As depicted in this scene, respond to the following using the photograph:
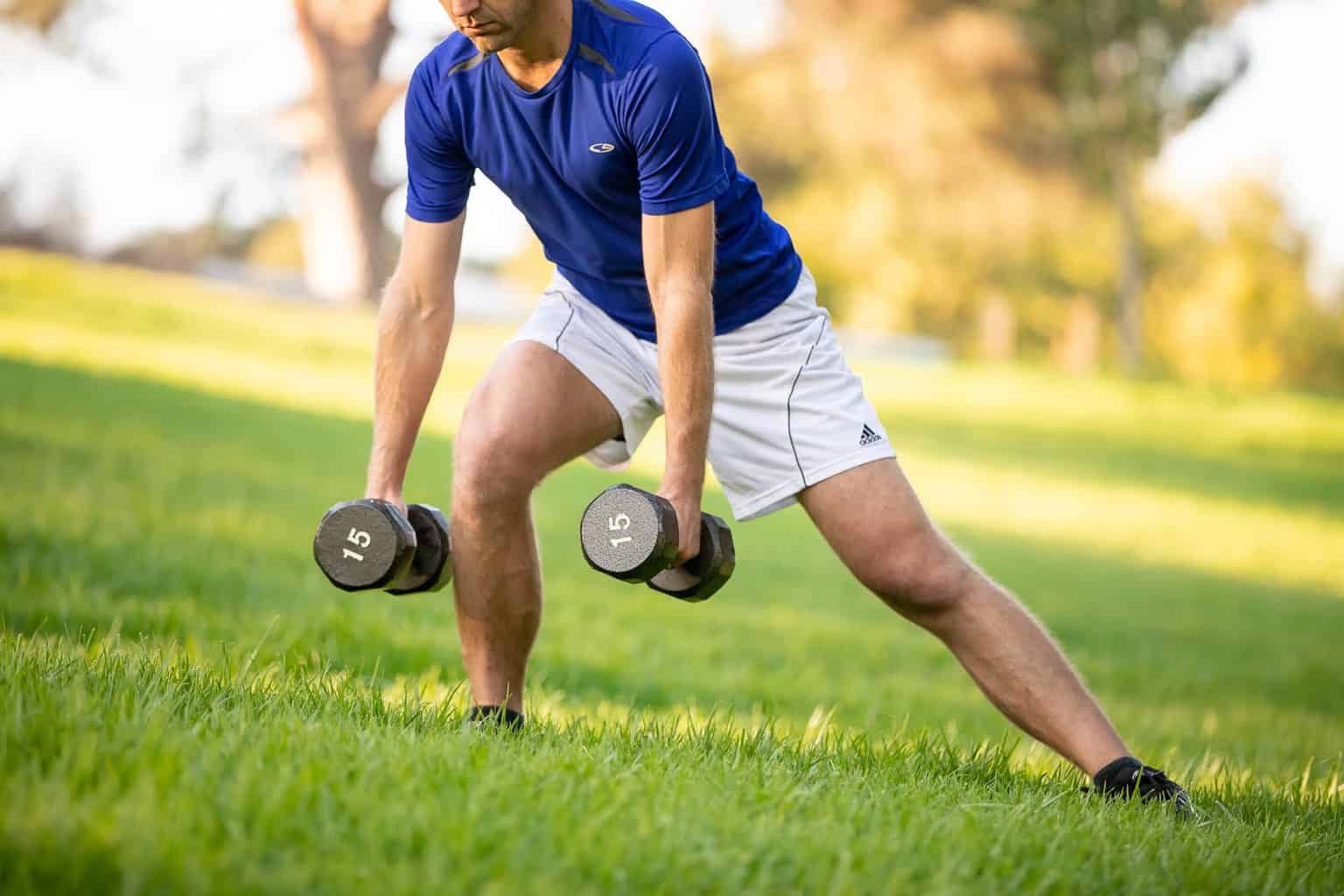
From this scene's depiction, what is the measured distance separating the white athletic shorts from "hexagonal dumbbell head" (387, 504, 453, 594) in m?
0.65

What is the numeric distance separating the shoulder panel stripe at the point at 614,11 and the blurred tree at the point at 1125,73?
27650 mm

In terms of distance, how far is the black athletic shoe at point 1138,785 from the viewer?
154 inches

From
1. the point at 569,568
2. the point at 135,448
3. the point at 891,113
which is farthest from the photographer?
the point at 891,113

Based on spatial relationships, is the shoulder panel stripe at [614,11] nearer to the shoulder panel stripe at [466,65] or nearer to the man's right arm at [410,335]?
the shoulder panel stripe at [466,65]

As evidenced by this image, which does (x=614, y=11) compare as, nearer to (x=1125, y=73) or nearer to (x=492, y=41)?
(x=492, y=41)

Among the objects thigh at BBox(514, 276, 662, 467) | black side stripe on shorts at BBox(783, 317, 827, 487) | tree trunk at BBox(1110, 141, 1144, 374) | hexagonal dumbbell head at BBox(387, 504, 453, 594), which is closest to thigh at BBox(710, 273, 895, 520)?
black side stripe on shorts at BBox(783, 317, 827, 487)

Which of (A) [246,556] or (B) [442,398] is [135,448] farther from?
(B) [442,398]

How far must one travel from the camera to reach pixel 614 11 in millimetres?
4070

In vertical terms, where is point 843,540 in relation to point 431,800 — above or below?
above

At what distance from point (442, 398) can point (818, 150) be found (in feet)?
65.7

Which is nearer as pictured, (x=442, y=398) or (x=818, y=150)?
(x=442, y=398)

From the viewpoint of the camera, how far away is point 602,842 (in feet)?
9.27

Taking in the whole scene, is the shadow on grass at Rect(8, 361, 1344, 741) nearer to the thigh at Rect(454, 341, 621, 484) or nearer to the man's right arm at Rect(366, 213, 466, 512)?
the man's right arm at Rect(366, 213, 466, 512)

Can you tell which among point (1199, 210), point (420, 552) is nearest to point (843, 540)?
point (420, 552)
